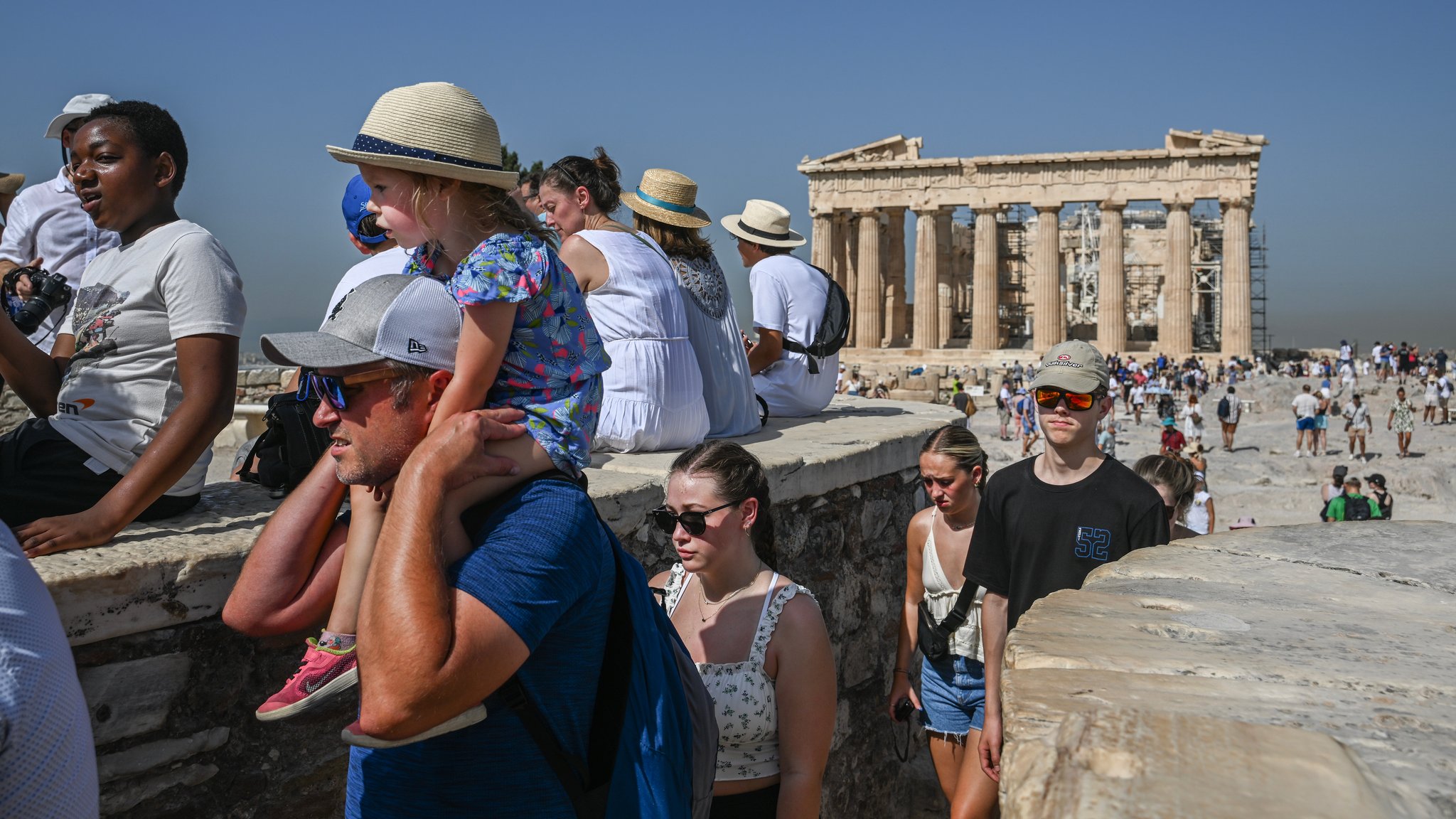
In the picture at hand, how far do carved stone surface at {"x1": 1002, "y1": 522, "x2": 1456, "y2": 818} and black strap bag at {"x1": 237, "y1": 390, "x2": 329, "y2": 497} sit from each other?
5.76 feet

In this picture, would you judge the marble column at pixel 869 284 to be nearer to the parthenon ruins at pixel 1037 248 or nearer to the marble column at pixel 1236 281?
the parthenon ruins at pixel 1037 248

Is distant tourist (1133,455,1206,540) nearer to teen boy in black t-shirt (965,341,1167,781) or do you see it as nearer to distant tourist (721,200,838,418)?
teen boy in black t-shirt (965,341,1167,781)

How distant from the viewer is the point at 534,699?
181cm

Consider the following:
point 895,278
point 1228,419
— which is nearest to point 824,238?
point 895,278

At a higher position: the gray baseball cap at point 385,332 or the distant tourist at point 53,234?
the distant tourist at point 53,234

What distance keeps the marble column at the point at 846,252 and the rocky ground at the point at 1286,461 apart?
846 inches

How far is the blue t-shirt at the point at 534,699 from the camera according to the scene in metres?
1.75

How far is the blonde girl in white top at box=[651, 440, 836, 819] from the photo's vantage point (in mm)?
2699

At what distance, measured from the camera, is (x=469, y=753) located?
71.1 inches

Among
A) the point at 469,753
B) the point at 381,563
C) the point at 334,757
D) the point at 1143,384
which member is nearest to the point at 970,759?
the point at 334,757

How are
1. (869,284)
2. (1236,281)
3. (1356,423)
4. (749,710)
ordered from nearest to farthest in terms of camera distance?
(749,710) < (1356,423) < (1236,281) < (869,284)

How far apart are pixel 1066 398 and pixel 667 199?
209 cm

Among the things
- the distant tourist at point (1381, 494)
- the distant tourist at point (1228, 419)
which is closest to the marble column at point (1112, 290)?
the distant tourist at point (1228, 419)

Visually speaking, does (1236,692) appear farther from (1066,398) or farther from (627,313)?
(627,313)
